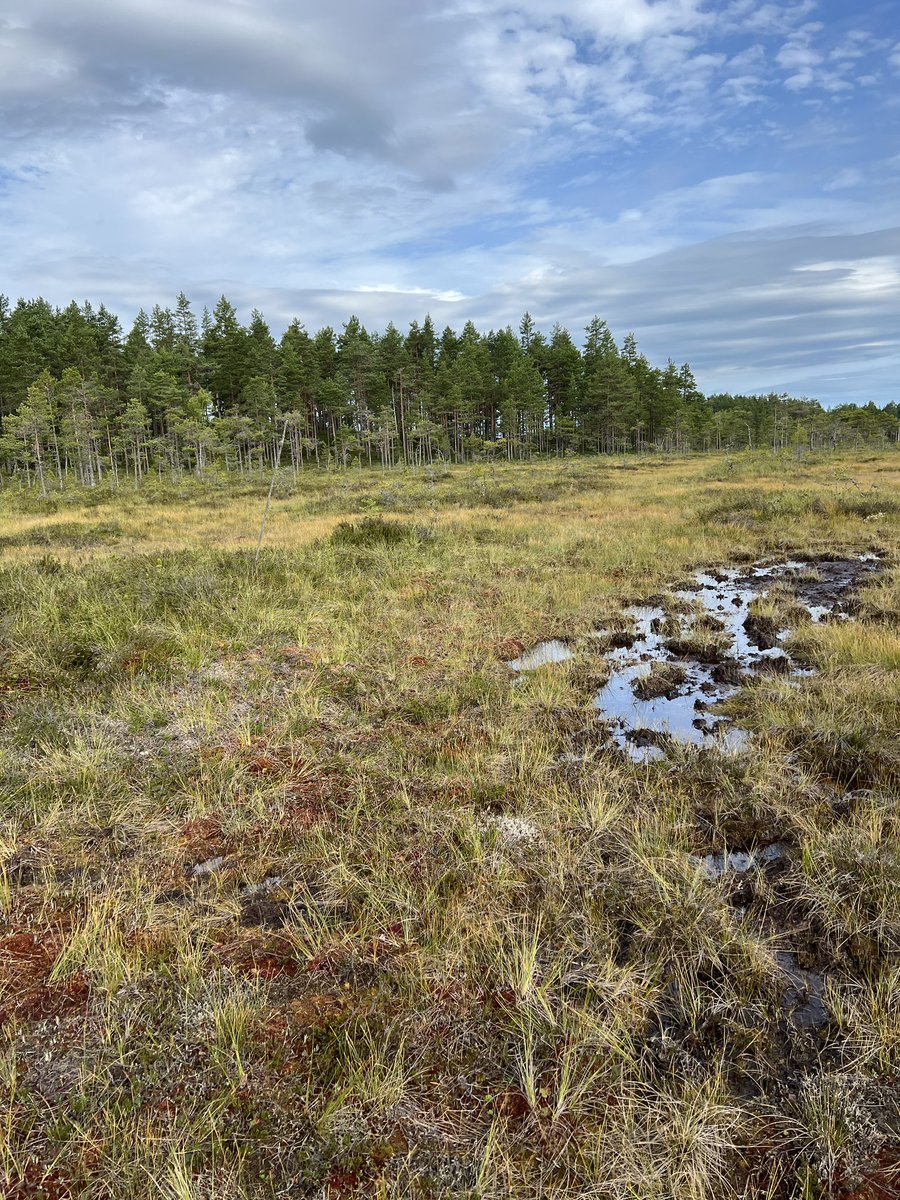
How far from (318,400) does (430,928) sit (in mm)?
63513

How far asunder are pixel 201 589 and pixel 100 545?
27.5 ft

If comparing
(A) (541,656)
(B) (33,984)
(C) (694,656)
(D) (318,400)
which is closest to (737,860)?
(B) (33,984)

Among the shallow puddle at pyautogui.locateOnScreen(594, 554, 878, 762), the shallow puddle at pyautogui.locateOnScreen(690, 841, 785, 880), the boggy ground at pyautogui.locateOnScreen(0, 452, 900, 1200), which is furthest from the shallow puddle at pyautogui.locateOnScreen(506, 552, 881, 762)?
the shallow puddle at pyautogui.locateOnScreen(690, 841, 785, 880)

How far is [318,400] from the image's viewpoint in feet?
200

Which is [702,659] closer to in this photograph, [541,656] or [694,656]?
[694,656]

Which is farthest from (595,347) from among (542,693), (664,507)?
(542,693)

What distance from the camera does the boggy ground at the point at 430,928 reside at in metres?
2.02

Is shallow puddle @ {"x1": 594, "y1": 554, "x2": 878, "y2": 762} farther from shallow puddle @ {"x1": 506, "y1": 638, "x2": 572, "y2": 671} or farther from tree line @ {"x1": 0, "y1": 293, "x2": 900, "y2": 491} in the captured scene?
tree line @ {"x1": 0, "y1": 293, "x2": 900, "y2": 491}

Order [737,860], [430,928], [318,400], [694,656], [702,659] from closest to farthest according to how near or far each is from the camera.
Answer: [430,928] → [737,860] → [702,659] → [694,656] → [318,400]

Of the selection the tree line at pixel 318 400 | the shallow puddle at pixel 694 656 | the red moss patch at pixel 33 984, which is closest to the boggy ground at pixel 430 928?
the red moss patch at pixel 33 984

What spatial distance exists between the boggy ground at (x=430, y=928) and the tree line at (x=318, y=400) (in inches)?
1548

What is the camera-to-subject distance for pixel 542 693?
19.8 feet

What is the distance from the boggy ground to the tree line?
3933cm

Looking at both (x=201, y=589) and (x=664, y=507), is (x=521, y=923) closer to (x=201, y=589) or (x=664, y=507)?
(x=201, y=589)
